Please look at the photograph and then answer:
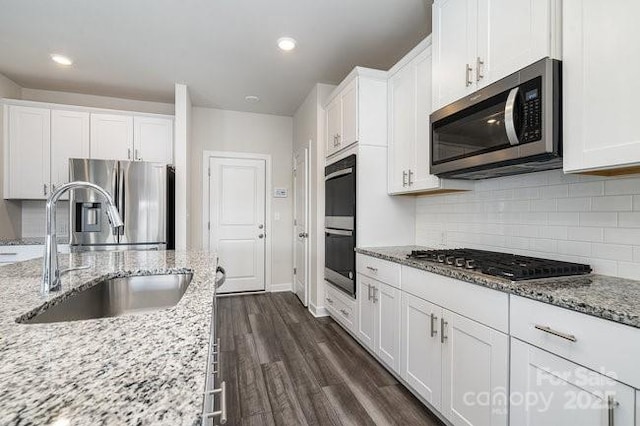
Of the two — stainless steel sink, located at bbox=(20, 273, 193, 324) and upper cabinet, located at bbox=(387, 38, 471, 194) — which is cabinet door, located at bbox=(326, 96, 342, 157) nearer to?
upper cabinet, located at bbox=(387, 38, 471, 194)

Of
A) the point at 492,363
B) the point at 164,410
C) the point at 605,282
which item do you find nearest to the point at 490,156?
A: the point at 605,282

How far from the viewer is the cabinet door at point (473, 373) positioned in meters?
1.33

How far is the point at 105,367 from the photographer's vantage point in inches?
22.1

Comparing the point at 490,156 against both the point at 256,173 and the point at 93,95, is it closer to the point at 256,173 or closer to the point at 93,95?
the point at 256,173

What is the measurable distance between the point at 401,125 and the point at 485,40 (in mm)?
951

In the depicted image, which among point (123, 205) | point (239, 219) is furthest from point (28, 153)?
point (239, 219)

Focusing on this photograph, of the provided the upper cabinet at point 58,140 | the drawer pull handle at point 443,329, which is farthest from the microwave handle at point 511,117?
the upper cabinet at point 58,140

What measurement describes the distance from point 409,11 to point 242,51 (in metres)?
1.47

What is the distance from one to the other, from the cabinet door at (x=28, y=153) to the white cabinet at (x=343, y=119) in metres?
3.10

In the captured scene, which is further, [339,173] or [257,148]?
[257,148]

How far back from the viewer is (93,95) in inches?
153

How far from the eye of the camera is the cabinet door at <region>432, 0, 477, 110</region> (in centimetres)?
179

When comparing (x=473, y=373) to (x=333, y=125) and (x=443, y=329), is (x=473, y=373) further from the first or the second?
(x=333, y=125)

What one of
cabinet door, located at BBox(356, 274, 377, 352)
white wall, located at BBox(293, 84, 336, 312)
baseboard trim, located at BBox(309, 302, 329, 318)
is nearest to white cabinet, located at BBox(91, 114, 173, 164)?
white wall, located at BBox(293, 84, 336, 312)
